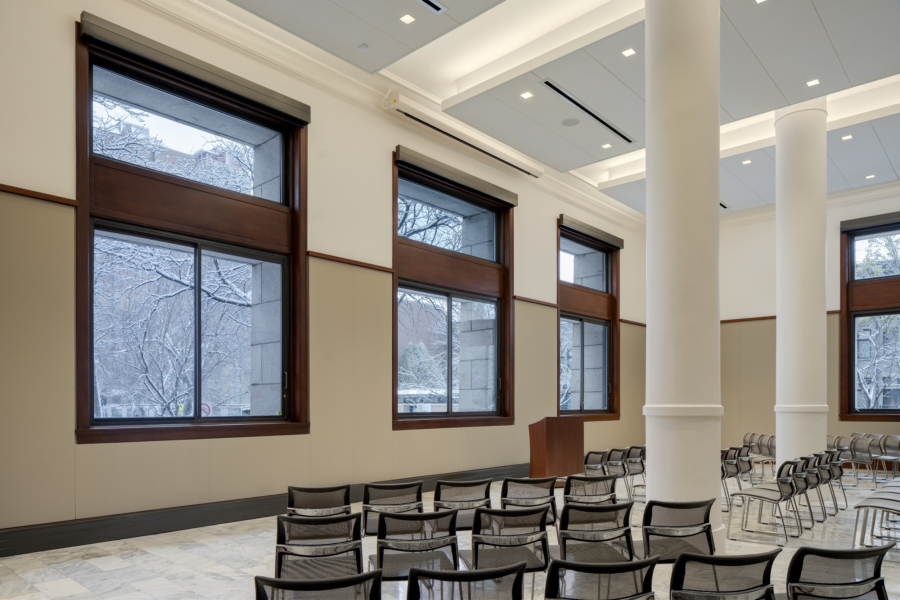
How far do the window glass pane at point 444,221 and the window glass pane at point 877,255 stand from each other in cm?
842

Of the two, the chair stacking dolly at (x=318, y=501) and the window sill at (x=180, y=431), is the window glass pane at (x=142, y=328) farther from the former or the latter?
the chair stacking dolly at (x=318, y=501)

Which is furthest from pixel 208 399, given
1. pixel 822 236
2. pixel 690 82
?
pixel 822 236

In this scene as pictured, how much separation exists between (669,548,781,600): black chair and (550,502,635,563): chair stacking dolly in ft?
3.03

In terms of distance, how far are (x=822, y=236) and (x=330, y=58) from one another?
797 centimetres

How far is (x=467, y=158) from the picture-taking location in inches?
443

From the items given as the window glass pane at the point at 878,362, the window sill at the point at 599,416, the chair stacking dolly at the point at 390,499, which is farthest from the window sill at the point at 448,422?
the window glass pane at the point at 878,362

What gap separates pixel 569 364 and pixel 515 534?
10067 mm

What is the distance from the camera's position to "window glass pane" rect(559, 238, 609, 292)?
1405 cm

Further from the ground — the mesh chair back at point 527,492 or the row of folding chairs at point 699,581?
the row of folding chairs at point 699,581

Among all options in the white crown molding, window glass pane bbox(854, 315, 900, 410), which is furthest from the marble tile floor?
window glass pane bbox(854, 315, 900, 410)

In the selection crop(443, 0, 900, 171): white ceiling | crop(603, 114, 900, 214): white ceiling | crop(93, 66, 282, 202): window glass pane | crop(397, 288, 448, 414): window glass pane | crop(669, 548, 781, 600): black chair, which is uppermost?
crop(443, 0, 900, 171): white ceiling

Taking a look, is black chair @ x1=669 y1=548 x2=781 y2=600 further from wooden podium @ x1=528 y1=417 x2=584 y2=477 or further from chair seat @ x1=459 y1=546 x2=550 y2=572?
wooden podium @ x1=528 y1=417 x2=584 y2=477

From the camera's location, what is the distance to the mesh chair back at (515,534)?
3920 mm

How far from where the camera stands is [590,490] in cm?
563
